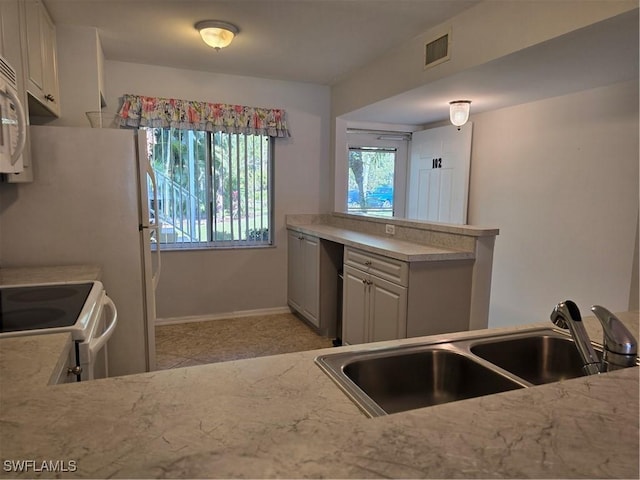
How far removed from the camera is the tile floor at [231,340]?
331cm

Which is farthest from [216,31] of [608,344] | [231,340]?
[608,344]

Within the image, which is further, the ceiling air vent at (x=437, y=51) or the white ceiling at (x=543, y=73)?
the ceiling air vent at (x=437, y=51)

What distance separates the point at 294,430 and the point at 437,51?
8.99 ft

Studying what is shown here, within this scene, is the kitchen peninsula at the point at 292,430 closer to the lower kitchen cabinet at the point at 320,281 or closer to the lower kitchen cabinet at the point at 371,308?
the lower kitchen cabinet at the point at 371,308

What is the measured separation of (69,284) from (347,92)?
302cm

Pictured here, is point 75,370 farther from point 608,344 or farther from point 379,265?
point 379,265

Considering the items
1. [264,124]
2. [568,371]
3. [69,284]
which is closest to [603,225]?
[568,371]

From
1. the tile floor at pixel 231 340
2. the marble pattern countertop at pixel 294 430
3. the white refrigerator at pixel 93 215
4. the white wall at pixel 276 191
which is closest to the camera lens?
the marble pattern countertop at pixel 294 430

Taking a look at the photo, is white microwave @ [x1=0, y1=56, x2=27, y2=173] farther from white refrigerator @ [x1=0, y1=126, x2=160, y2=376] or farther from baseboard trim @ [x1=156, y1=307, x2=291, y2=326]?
baseboard trim @ [x1=156, y1=307, x2=291, y2=326]

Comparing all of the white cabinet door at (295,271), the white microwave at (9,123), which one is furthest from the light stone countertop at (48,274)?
the white cabinet door at (295,271)

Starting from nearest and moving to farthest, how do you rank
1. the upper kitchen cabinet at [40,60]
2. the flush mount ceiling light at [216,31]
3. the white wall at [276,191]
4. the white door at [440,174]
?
the upper kitchen cabinet at [40,60], the flush mount ceiling light at [216,31], the white wall at [276,191], the white door at [440,174]

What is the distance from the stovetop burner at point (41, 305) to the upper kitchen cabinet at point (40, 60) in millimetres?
1044

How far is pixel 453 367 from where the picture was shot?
4.00 feet

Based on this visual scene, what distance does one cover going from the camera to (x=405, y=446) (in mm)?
517
